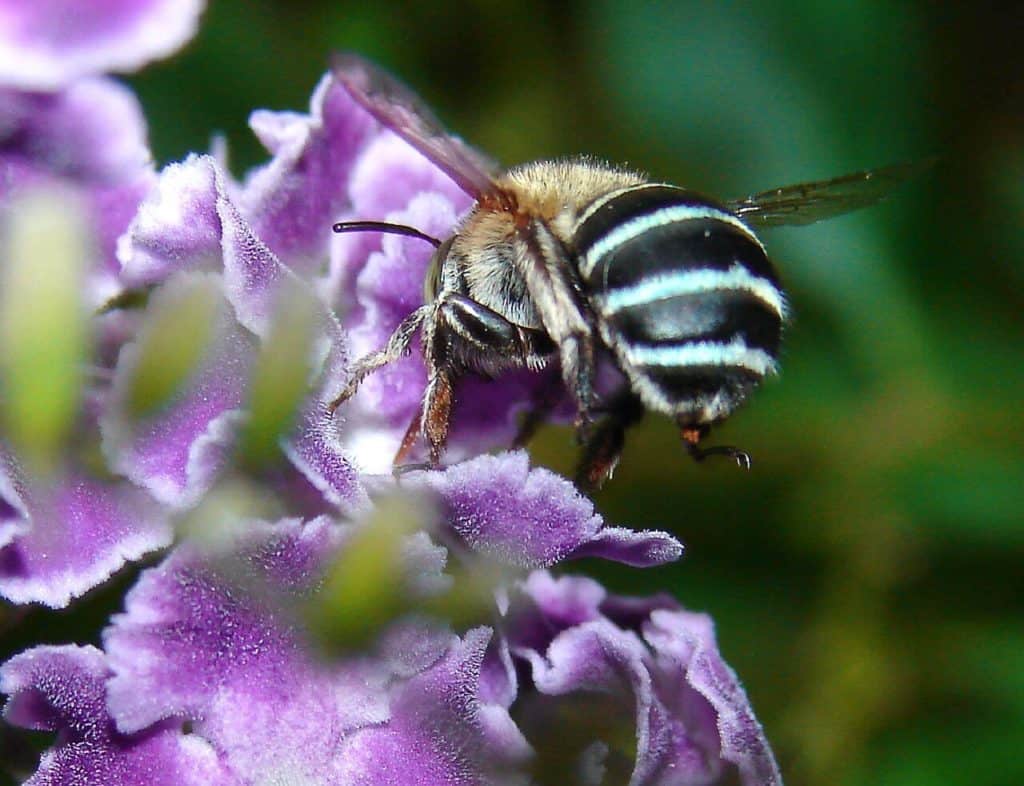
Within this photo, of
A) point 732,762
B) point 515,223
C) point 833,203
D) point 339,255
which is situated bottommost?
point 732,762

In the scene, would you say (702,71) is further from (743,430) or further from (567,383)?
(567,383)

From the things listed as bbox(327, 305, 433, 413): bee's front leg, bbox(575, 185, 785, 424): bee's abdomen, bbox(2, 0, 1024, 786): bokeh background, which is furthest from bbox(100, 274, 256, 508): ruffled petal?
bbox(2, 0, 1024, 786): bokeh background

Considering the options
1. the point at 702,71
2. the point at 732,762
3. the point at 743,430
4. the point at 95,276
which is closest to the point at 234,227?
the point at 95,276

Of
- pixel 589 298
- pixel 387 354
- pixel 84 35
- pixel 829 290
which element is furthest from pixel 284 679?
pixel 829 290

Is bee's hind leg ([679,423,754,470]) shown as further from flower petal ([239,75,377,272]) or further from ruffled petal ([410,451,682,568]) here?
flower petal ([239,75,377,272])

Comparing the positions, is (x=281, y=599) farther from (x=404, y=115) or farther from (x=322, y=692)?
(x=404, y=115)

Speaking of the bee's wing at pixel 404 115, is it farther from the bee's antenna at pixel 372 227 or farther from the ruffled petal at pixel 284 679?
the ruffled petal at pixel 284 679
